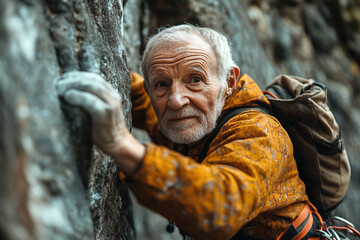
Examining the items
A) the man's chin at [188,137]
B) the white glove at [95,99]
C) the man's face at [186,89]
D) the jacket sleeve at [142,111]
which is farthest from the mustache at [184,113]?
the white glove at [95,99]

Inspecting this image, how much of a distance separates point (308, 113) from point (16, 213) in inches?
87.4

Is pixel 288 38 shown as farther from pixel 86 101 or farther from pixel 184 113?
pixel 86 101

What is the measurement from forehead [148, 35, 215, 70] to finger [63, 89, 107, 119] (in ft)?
3.78

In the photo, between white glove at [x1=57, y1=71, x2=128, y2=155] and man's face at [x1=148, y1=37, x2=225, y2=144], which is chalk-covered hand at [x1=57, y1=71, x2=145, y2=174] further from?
man's face at [x1=148, y1=37, x2=225, y2=144]

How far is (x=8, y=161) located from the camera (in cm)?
109

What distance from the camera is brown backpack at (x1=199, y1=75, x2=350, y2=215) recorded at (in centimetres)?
254

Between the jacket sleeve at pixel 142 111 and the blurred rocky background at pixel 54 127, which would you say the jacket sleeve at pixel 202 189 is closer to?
the blurred rocky background at pixel 54 127

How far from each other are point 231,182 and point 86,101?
87 cm

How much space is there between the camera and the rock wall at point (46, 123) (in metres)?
1.11

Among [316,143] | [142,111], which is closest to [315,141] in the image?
[316,143]

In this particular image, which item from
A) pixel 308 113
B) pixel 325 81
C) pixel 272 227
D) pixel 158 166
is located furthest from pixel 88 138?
pixel 325 81

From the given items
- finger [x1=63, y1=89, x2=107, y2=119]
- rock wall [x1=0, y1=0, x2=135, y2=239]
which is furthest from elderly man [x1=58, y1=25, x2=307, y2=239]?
rock wall [x1=0, y1=0, x2=135, y2=239]

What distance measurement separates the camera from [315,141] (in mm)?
2623

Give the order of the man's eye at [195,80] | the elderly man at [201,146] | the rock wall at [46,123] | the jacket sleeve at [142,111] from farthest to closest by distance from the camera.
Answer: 1. the jacket sleeve at [142,111]
2. the man's eye at [195,80]
3. the elderly man at [201,146]
4. the rock wall at [46,123]
